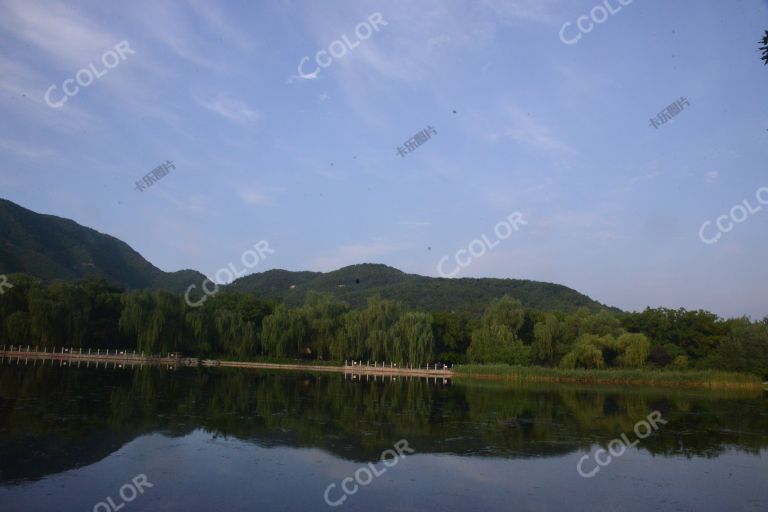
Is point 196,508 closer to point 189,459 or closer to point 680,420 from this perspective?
point 189,459

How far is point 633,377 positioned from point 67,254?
100 meters

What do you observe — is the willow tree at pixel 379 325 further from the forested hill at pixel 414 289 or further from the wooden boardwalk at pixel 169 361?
the forested hill at pixel 414 289

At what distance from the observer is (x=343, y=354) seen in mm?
47250

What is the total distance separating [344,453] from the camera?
1223cm

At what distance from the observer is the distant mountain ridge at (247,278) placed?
90.7m

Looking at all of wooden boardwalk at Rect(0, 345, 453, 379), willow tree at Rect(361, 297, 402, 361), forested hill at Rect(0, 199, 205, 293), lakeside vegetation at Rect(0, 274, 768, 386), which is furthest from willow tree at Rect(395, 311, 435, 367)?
forested hill at Rect(0, 199, 205, 293)

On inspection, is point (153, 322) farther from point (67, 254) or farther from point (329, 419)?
point (67, 254)

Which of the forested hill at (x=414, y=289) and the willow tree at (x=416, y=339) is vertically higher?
the forested hill at (x=414, y=289)

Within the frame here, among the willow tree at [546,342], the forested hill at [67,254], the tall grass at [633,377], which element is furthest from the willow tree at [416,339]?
the forested hill at [67,254]

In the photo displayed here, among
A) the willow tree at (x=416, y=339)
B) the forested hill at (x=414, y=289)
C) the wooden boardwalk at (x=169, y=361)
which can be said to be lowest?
the wooden boardwalk at (x=169, y=361)

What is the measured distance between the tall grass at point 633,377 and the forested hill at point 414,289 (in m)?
40.0

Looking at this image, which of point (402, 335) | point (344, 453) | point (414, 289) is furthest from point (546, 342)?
point (414, 289)

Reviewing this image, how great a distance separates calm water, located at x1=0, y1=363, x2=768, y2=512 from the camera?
902cm

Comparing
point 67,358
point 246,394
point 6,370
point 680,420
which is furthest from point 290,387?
point 67,358
